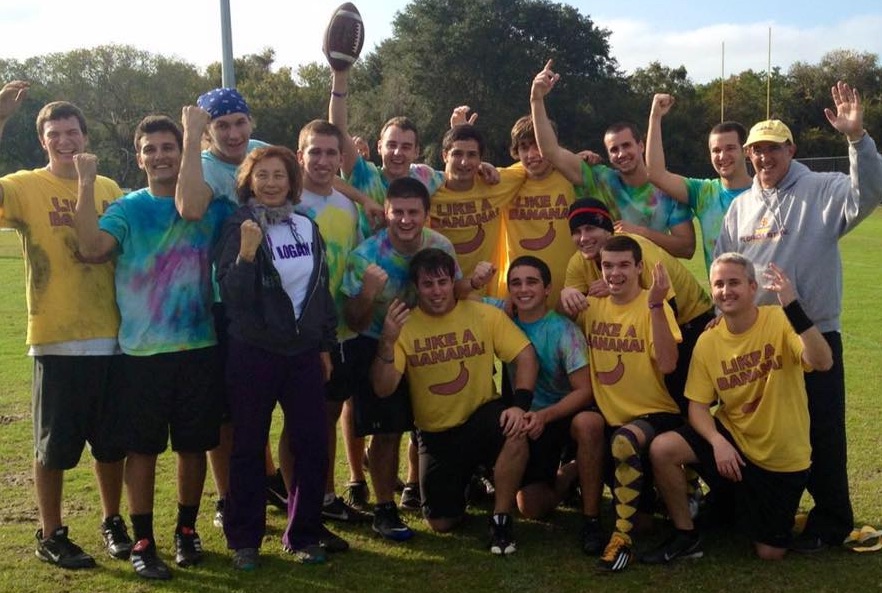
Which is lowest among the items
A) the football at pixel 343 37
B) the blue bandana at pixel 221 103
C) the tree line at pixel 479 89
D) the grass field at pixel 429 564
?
the grass field at pixel 429 564

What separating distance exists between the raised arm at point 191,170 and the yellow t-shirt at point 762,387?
274 cm

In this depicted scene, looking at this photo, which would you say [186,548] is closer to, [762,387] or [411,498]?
[411,498]

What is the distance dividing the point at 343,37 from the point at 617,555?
11.7 feet

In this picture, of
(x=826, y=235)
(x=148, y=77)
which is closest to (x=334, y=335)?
(x=826, y=235)

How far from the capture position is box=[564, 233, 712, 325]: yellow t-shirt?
5.30m

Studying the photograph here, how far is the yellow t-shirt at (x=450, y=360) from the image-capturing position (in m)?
5.21

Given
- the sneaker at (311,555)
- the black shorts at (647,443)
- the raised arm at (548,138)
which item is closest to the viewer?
the sneaker at (311,555)

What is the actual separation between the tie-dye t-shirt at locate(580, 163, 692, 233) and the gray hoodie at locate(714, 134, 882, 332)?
73 centimetres

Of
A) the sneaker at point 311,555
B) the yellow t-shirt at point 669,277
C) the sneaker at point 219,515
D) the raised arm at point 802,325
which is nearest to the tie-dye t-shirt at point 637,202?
the yellow t-shirt at point 669,277

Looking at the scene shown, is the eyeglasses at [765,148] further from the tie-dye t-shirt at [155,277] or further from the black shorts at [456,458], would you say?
the tie-dye t-shirt at [155,277]

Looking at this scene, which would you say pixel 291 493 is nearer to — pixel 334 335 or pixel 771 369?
pixel 334 335

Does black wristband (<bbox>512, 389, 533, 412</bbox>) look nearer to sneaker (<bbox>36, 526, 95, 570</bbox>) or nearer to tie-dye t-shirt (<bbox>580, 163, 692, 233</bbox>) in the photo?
tie-dye t-shirt (<bbox>580, 163, 692, 233</bbox>)

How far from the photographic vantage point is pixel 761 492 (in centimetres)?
470

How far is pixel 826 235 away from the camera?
15.9ft
